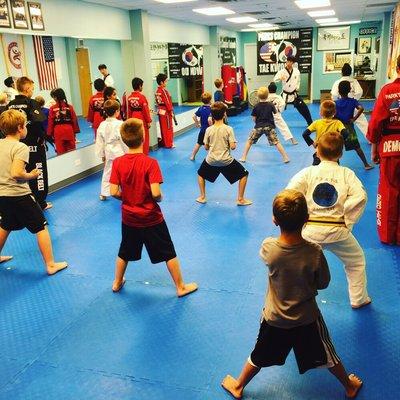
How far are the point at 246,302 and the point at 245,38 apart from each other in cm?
1677

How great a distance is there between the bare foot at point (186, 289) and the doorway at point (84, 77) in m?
6.58

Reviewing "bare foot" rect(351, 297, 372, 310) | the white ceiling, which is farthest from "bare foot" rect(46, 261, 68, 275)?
the white ceiling

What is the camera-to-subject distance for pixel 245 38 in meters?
18.0

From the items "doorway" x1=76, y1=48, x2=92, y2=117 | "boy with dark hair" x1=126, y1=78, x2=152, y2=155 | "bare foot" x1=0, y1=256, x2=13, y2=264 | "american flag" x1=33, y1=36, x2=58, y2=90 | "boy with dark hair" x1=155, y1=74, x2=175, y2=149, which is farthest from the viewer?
"boy with dark hair" x1=155, y1=74, x2=175, y2=149

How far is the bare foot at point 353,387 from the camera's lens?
7.40ft

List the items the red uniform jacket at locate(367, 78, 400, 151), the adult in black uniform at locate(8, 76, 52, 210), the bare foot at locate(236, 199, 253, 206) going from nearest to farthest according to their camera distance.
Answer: the red uniform jacket at locate(367, 78, 400, 151) → the adult in black uniform at locate(8, 76, 52, 210) → the bare foot at locate(236, 199, 253, 206)

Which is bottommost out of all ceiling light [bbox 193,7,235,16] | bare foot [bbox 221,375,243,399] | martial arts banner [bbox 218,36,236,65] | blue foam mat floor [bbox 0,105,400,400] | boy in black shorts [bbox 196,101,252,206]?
blue foam mat floor [bbox 0,105,400,400]

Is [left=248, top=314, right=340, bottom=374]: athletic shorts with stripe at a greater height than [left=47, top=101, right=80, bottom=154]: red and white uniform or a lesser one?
lesser

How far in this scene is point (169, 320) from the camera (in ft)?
Answer: 10.1

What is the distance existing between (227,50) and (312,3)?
602 centimetres

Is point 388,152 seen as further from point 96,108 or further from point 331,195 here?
point 96,108

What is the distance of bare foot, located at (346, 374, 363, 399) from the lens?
7.40 feet

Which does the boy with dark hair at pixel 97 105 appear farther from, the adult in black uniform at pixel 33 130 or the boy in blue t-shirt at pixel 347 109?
the boy in blue t-shirt at pixel 347 109

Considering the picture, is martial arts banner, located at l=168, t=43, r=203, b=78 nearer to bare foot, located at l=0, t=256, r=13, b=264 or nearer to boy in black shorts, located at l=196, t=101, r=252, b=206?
boy in black shorts, located at l=196, t=101, r=252, b=206
